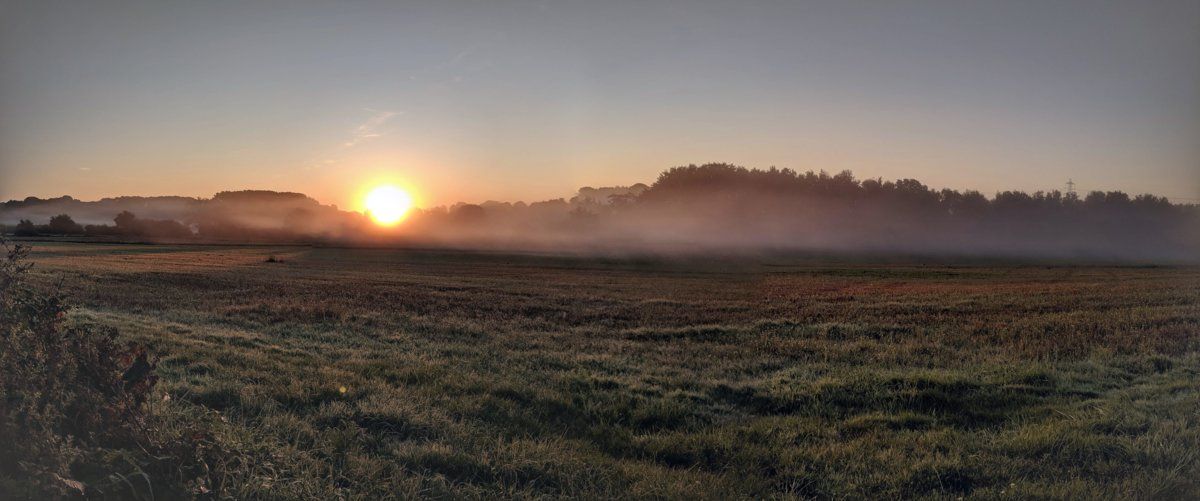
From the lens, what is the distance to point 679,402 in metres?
7.86

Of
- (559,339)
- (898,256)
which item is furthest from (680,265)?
(559,339)

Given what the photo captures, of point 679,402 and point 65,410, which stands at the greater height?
point 65,410

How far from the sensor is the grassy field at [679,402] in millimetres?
5105

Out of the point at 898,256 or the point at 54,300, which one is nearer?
the point at 54,300

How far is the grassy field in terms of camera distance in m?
5.11

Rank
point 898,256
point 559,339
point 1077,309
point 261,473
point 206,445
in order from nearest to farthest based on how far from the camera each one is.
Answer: point 206,445, point 261,473, point 559,339, point 1077,309, point 898,256

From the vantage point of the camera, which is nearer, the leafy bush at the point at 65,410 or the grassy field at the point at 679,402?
the leafy bush at the point at 65,410

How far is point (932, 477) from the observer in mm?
5277

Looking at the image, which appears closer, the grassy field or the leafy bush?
the leafy bush

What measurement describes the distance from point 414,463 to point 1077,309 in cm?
2101

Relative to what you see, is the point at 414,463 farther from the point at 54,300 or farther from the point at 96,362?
the point at 54,300

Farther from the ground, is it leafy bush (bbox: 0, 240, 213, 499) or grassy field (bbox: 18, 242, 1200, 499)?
leafy bush (bbox: 0, 240, 213, 499)

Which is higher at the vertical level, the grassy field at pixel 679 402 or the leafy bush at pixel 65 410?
the leafy bush at pixel 65 410

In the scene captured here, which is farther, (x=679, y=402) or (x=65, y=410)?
(x=679, y=402)
